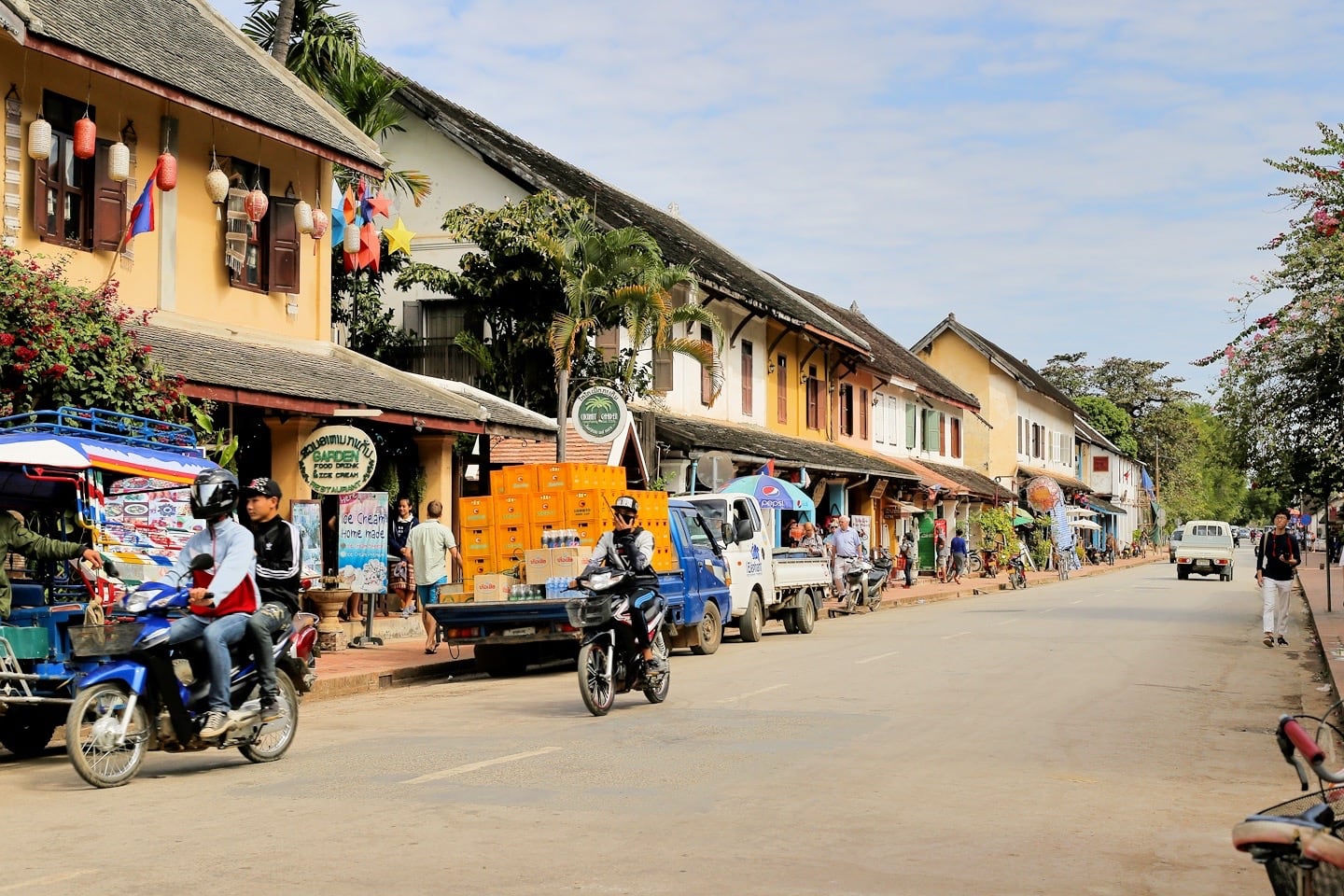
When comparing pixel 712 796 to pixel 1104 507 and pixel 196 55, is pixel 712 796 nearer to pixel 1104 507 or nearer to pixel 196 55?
pixel 196 55

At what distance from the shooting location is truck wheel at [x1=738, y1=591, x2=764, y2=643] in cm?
2309

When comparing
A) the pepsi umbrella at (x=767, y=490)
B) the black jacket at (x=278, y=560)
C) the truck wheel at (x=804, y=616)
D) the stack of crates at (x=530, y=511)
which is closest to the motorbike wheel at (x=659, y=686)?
the stack of crates at (x=530, y=511)

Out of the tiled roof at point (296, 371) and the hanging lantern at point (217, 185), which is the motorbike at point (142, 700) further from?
the hanging lantern at point (217, 185)

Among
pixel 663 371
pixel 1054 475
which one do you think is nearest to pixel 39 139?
pixel 663 371

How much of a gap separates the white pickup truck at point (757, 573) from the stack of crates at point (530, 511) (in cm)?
361

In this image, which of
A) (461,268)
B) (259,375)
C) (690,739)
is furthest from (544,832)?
(461,268)

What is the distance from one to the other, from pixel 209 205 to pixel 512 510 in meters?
6.00

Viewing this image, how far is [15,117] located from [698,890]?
1391 cm

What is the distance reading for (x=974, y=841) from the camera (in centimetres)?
773

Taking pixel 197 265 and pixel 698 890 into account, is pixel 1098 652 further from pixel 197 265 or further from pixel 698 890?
pixel 698 890

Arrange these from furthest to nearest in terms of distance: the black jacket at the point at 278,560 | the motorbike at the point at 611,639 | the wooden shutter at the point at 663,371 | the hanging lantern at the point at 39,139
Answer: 1. the wooden shutter at the point at 663,371
2. the hanging lantern at the point at 39,139
3. the motorbike at the point at 611,639
4. the black jacket at the point at 278,560

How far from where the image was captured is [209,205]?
65.3 ft

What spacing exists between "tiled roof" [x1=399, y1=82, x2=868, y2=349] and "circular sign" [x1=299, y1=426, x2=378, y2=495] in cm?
1205

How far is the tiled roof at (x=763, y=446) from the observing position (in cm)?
2977
